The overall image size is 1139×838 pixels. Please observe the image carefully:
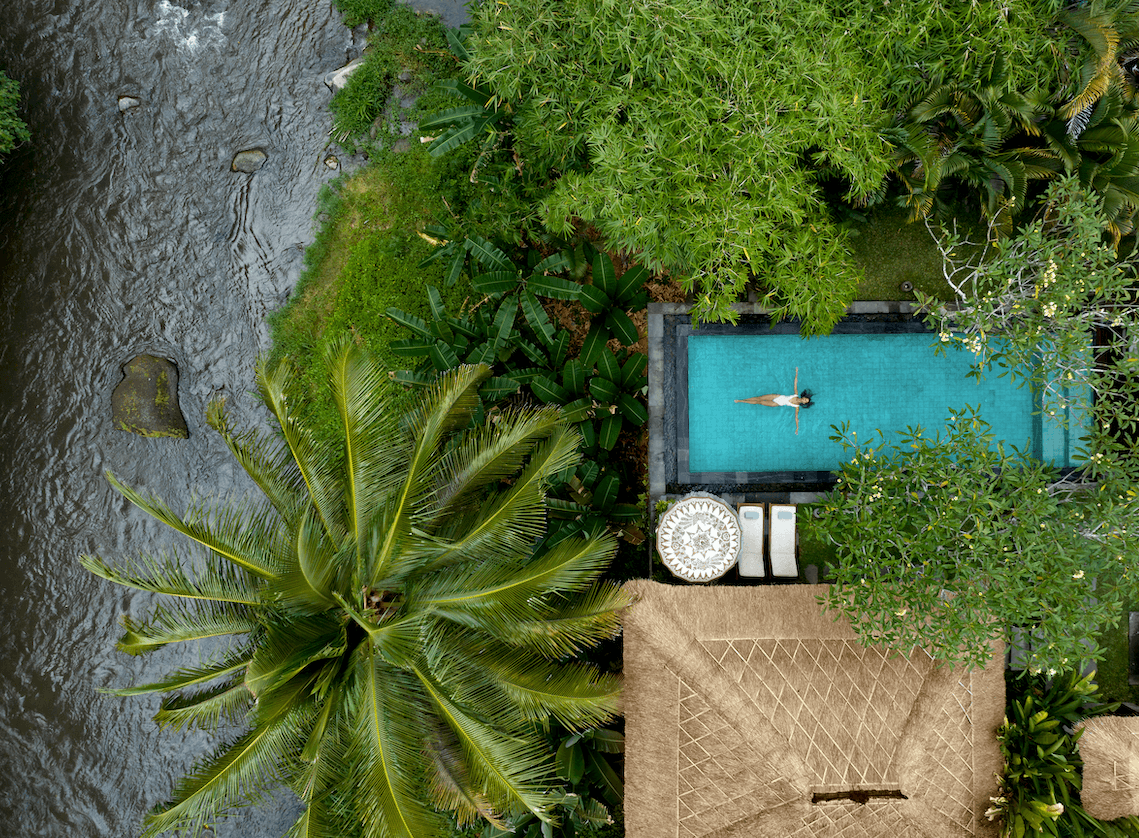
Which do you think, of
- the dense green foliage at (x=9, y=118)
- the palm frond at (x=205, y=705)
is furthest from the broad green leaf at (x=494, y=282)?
the dense green foliage at (x=9, y=118)

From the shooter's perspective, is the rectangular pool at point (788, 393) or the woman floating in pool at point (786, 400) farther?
the rectangular pool at point (788, 393)

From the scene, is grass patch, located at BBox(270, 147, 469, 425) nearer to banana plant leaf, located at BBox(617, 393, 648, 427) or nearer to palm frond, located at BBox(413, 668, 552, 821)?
banana plant leaf, located at BBox(617, 393, 648, 427)

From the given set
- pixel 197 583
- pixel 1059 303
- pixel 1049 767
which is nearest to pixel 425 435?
pixel 197 583

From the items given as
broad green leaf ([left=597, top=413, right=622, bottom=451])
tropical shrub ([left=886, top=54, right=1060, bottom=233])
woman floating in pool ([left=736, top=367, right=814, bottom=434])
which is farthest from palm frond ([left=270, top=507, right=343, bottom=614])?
tropical shrub ([left=886, top=54, right=1060, bottom=233])

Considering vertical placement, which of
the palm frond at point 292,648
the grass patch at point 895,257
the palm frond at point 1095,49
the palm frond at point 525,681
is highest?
the palm frond at point 1095,49

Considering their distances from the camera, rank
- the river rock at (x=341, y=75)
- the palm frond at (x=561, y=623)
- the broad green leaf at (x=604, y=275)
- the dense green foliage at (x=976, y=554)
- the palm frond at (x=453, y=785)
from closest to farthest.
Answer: the palm frond at (x=561, y=623)
the palm frond at (x=453, y=785)
the dense green foliage at (x=976, y=554)
the broad green leaf at (x=604, y=275)
the river rock at (x=341, y=75)

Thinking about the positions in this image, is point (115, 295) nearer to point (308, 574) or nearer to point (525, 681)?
point (308, 574)

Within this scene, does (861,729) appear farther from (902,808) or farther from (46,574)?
(46,574)

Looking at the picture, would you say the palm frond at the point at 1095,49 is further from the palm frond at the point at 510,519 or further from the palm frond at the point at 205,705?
the palm frond at the point at 205,705

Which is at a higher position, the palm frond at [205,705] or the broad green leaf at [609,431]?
the broad green leaf at [609,431]
